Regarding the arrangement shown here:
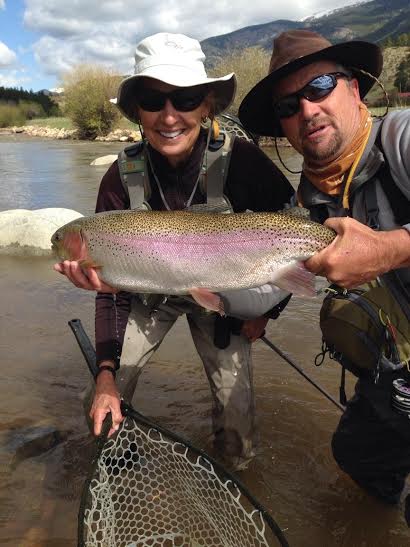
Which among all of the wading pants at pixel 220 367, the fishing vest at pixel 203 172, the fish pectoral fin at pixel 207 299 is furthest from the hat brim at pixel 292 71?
the wading pants at pixel 220 367

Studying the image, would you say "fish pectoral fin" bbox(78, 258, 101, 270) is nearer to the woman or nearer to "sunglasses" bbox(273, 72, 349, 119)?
the woman

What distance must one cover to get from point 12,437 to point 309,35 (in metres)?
3.21

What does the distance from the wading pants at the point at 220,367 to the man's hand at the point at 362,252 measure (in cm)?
135

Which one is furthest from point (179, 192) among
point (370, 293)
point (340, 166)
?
point (370, 293)

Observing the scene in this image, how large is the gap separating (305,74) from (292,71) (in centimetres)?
7

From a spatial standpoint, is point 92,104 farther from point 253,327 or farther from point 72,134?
point 253,327

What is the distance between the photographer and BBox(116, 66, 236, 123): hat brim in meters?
2.77

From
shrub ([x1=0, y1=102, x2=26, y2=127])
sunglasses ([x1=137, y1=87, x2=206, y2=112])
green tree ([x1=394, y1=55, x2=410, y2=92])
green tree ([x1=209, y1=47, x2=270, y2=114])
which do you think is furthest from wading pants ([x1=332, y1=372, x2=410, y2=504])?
shrub ([x1=0, y1=102, x2=26, y2=127])

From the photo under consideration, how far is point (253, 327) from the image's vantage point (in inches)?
131

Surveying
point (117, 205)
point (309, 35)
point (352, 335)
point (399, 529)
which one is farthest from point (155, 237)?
point (399, 529)

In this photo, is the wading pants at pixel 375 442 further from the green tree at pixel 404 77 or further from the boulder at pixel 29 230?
the green tree at pixel 404 77

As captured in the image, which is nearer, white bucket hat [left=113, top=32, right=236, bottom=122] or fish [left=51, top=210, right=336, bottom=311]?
fish [left=51, top=210, right=336, bottom=311]

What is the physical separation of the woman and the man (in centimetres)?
32

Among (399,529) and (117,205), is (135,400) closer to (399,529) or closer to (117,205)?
(117,205)
